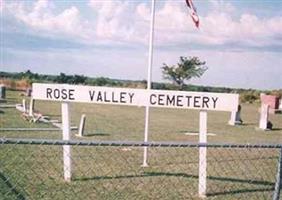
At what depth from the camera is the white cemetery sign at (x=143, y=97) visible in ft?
→ 28.7

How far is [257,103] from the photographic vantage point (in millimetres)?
60469

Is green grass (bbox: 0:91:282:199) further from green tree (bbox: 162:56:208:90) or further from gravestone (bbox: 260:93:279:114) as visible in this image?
green tree (bbox: 162:56:208:90)

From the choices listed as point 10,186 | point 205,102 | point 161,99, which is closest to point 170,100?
point 161,99

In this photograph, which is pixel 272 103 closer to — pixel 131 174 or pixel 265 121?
pixel 265 121

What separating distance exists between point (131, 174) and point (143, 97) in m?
1.87

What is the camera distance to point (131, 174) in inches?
393

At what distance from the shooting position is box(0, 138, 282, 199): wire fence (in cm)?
819

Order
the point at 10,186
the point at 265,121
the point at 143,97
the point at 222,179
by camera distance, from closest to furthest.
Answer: the point at 10,186 < the point at 143,97 < the point at 222,179 < the point at 265,121

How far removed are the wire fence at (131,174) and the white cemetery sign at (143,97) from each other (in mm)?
562

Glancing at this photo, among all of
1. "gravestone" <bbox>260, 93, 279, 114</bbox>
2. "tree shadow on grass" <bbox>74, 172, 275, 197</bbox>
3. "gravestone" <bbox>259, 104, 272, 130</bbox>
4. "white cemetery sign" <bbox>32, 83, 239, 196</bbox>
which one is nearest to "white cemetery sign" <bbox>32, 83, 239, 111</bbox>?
"white cemetery sign" <bbox>32, 83, 239, 196</bbox>

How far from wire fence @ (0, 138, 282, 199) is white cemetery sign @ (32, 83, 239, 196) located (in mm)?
562

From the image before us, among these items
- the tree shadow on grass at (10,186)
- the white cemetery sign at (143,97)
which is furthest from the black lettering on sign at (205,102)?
the tree shadow on grass at (10,186)

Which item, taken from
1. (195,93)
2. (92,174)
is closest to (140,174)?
(92,174)

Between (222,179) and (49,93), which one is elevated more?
(49,93)
